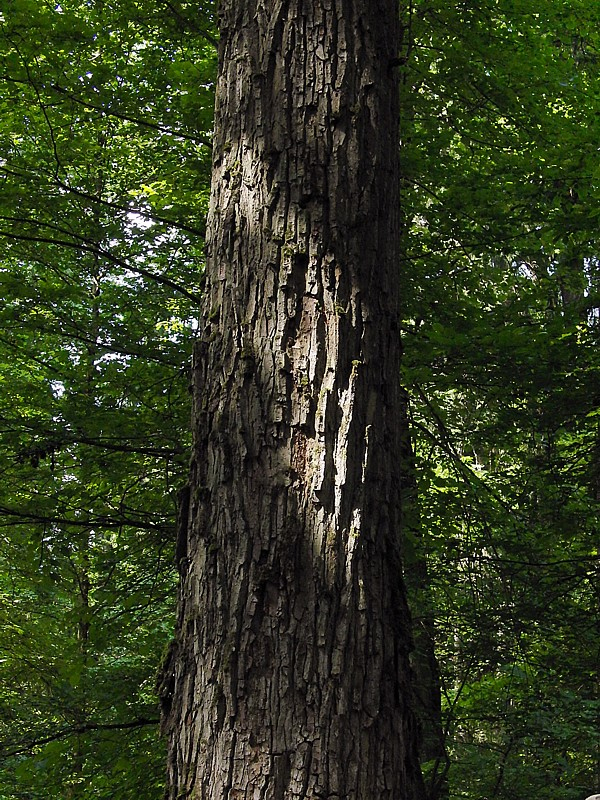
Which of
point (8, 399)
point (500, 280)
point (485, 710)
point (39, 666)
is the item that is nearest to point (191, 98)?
point (8, 399)

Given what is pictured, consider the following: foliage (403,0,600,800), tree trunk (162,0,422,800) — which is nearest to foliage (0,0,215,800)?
foliage (403,0,600,800)

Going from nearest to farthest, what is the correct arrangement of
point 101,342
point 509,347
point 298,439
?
point 298,439, point 509,347, point 101,342

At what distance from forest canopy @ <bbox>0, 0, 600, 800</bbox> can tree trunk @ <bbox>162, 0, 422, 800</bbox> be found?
2361 millimetres

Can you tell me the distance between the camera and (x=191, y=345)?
14.9ft

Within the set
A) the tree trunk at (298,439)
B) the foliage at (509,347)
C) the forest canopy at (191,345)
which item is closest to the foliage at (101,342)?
the forest canopy at (191,345)

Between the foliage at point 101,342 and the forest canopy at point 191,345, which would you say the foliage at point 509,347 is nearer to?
the forest canopy at point 191,345

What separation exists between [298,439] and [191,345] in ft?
9.86

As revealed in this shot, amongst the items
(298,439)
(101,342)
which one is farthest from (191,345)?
(298,439)

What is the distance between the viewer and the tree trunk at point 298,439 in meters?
1.50

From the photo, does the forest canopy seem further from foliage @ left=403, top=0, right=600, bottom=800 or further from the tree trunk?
the tree trunk

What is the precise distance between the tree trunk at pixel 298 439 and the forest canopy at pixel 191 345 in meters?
2.36

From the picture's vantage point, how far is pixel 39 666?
747 centimetres

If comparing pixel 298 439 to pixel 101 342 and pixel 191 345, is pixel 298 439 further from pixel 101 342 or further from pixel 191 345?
pixel 101 342

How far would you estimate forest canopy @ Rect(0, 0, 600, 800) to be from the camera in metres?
4.38
